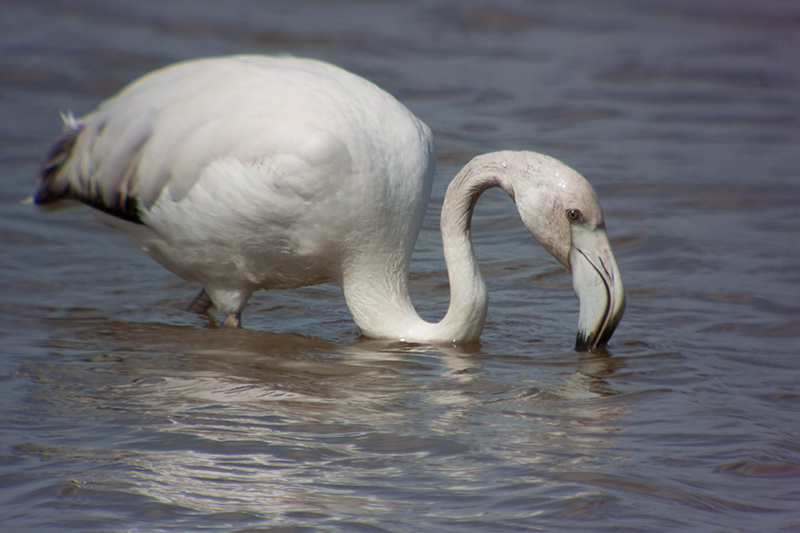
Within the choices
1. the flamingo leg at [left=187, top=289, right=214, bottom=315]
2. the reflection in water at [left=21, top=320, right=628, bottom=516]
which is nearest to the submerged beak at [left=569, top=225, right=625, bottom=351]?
the reflection in water at [left=21, top=320, right=628, bottom=516]

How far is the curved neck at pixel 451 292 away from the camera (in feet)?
18.5

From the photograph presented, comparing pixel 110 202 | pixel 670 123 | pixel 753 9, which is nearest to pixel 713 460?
pixel 110 202

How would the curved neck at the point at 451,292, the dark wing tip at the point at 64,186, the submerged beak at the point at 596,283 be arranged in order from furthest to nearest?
the dark wing tip at the point at 64,186
the curved neck at the point at 451,292
the submerged beak at the point at 596,283

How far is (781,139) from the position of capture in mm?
10578

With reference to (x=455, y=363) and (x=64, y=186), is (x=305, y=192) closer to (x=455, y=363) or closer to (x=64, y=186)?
(x=455, y=363)

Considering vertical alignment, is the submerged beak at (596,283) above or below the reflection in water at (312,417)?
above

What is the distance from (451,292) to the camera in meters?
5.70

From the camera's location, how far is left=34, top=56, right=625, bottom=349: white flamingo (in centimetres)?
525

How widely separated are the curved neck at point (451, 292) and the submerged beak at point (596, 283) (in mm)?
616

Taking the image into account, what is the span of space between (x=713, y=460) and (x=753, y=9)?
12544 mm

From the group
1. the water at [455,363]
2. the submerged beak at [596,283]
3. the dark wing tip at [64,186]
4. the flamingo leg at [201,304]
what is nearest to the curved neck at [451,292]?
the water at [455,363]

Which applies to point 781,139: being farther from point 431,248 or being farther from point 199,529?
point 199,529

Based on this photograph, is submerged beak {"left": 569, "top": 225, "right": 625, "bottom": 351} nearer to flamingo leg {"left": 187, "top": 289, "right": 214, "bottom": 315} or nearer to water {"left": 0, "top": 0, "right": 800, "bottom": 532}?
water {"left": 0, "top": 0, "right": 800, "bottom": 532}

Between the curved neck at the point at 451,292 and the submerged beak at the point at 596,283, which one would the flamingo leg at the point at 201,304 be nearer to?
the curved neck at the point at 451,292
